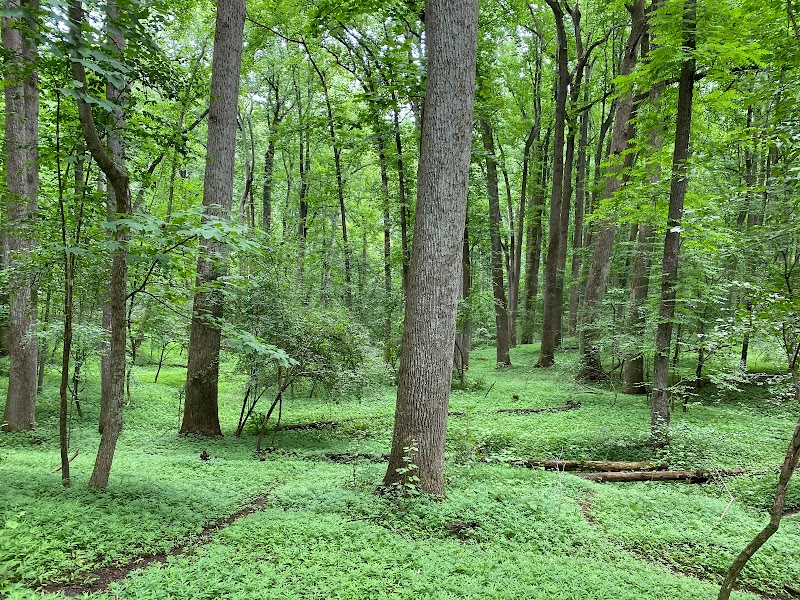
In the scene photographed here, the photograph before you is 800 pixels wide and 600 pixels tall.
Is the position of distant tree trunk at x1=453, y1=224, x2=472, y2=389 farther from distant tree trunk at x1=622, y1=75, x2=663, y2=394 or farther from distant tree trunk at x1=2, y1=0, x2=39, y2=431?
distant tree trunk at x1=2, y1=0, x2=39, y2=431

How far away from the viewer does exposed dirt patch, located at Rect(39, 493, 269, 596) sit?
122 inches

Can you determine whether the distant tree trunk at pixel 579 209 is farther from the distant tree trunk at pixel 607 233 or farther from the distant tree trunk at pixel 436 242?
the distant tree trunk at pixel 436 242

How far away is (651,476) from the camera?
266 inches

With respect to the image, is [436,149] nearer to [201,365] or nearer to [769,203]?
[769,203]

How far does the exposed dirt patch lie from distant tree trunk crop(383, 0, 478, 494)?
1.96 metres

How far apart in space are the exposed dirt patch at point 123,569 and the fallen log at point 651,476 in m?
5.06

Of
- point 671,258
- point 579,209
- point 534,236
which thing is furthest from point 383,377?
point 579,209

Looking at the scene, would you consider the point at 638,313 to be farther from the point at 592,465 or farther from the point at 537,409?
the point at 592,465

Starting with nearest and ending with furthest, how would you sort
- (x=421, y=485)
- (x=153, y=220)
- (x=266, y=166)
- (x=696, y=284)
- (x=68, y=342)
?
1. (x=153, y=220)
2. (x=68, y=342)
3. (x=421, y=485)
4. (x=696, y=284)
5. (x=266, y=166)

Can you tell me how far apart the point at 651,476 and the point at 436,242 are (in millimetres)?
4895

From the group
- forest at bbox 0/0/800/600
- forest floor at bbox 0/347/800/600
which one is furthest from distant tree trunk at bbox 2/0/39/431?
forest floor at bbox 0/347/800/600

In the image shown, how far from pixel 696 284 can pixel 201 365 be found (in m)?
9.72

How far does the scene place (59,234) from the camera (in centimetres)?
499

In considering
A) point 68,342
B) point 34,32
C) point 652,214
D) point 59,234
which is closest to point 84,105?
point 34,32
